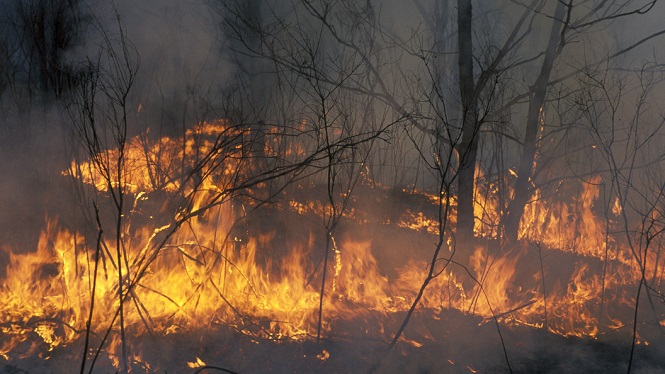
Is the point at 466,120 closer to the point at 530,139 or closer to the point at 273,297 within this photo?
the point at 530,139

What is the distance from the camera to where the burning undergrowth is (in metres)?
3.25

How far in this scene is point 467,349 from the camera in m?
3.57

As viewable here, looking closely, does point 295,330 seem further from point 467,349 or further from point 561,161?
point 561,161

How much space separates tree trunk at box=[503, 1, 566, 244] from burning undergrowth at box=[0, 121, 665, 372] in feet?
0.91

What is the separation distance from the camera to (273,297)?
3877mm

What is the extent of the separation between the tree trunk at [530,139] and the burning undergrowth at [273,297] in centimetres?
28

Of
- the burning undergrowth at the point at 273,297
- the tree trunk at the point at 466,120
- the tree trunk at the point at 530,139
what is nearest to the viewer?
the burning undergrowth at the point at 273,297

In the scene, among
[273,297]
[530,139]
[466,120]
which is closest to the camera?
[273,297]

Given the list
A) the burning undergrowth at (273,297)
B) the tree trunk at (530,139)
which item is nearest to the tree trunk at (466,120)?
the burning undergrowth at (273,297)

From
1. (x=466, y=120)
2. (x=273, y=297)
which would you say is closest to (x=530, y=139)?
(x=466, y=120)

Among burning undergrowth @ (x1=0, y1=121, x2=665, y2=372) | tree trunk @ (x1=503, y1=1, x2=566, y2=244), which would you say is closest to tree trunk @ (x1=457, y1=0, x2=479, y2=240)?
burning undergrowth @ (x1=0, y1=121, x2=665, y2=372)

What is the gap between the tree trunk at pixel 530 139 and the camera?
4945mm

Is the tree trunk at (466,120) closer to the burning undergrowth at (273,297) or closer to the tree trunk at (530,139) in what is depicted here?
the burning undergrowth at (273,297)

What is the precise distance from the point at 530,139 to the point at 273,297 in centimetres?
264
